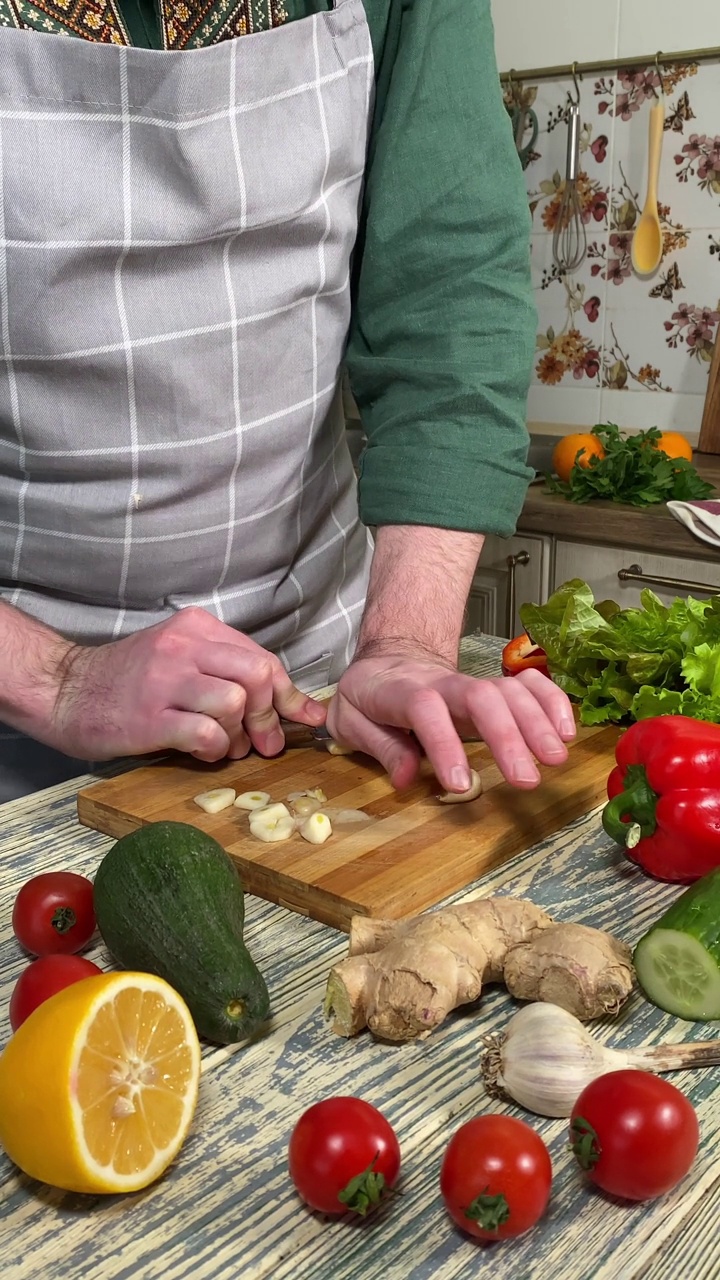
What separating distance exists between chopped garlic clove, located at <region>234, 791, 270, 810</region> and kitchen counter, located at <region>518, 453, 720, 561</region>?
1256mm

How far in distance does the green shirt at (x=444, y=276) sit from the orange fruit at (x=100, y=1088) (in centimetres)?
73

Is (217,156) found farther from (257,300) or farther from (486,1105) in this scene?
(486,1105)

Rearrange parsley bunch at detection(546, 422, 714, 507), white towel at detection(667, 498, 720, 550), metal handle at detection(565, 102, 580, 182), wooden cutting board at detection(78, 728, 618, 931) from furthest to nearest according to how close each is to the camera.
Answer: metal handle at detection(565, 102, 580, 182) < parsley bunch at detection(546, 422, 714, 507) < white towel at detection(667, 498, 720, 550) < wooden cutting board at detection(78, 728, 618, 931)

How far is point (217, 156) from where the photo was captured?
109 cm

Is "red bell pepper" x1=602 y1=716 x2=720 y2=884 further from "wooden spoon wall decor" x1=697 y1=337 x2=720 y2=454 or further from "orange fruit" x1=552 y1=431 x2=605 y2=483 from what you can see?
"wooden spoon wall decor" x1=697 y1=337 x2=720 y2=454

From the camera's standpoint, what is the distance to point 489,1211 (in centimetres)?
52

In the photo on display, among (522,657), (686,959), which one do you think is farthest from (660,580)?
(686,959)

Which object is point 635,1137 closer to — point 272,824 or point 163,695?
point 272,824

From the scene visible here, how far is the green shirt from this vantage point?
4.04 ft

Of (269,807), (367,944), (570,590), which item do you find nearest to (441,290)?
(570,590)

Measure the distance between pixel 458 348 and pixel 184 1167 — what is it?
2.97ft

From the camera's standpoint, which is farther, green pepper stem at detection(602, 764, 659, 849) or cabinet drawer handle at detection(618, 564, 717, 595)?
cabinet drawer handle at detection(618, 564, 717, 595)

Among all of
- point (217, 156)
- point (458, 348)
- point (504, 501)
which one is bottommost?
point (504, 501)

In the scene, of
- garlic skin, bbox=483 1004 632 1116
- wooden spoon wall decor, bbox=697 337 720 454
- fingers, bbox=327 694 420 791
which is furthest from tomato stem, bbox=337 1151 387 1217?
wooden spoon wall decor, bbox=697 337 720 454
